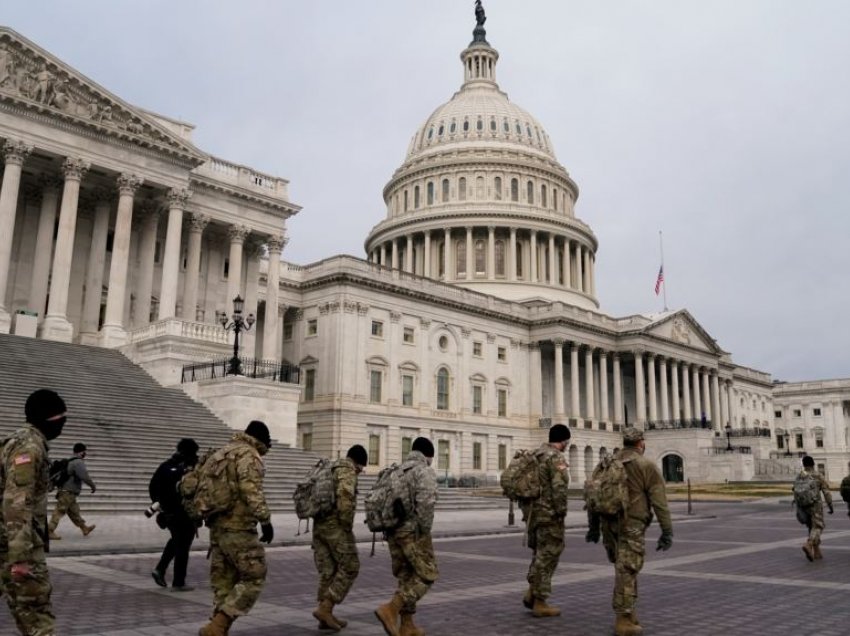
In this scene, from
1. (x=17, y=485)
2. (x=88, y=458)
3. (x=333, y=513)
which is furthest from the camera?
(x=88, y=458)

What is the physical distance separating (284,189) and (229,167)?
11.9 feet

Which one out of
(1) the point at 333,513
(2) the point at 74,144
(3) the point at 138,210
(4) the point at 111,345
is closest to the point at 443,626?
(1) the point at 333,513

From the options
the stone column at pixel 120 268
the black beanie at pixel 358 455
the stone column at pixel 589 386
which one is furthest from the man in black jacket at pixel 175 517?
the stone column at pixel 589 386

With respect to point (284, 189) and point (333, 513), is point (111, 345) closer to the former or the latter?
point (284, 189)

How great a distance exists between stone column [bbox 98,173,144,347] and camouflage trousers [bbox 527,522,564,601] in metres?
32.6

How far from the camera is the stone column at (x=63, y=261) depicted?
36.4 m

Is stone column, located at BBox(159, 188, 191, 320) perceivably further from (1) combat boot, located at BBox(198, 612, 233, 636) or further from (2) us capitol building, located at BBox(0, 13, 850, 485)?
(1) combat boot, located at BBox(198, 612, 233, 636)

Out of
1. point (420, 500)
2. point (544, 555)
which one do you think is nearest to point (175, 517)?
point (420, 500)

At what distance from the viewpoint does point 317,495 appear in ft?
29.3

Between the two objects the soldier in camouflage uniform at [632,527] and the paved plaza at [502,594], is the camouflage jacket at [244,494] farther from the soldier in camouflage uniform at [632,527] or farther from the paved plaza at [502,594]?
the soldier in camouflage uniform at [632,527]

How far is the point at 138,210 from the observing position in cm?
4397

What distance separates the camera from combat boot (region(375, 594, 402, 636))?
7.83 meters

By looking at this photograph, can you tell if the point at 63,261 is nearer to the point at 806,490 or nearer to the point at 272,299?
the point at 272,299

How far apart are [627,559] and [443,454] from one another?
54713mm
